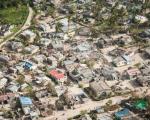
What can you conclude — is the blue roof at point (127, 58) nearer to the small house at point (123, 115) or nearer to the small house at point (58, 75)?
the small house at point (58, 75)

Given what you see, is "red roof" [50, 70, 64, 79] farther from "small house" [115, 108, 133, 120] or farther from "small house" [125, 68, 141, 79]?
"small house" [115, 108, 133, 120]

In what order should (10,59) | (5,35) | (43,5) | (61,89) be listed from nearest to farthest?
(61,89)
(10,59)
(5,35)
(43,5)

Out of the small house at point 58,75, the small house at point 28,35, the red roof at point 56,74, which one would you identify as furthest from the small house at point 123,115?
the small house at point 28,35

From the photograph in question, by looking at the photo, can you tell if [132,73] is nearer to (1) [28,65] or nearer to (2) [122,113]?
(2) [122,113]

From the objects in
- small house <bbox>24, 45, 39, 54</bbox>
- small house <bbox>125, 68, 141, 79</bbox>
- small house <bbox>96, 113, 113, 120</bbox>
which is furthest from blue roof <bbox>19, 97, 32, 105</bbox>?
small house <bbox>125, 68, 141, 79</bbox>

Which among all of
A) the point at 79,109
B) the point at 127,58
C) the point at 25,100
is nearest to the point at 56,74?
the point at 25,100

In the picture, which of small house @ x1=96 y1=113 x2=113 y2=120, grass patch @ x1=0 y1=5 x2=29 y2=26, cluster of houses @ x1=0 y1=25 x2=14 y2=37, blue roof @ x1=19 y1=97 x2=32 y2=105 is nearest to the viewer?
small house @ x1=96 y1=113 x2=113 y2=120

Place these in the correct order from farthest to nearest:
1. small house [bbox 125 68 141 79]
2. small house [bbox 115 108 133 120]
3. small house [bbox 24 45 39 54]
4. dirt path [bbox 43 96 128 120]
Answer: small house [bbox 24 45 39 54], small house [bbox 125 68 141 79], dirt path [bbox 43 96 128 120], small house [bbox 115 108 133 120]

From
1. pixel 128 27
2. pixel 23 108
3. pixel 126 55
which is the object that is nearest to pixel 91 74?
pixel 126 55

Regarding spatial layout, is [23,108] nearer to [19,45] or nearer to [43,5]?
[19,45]
